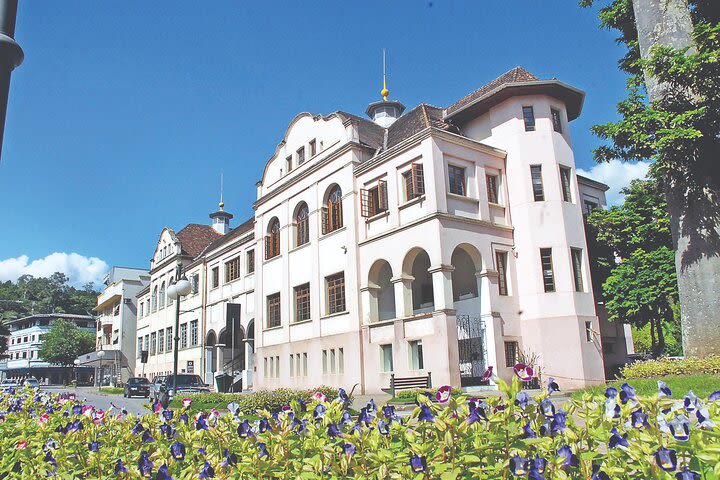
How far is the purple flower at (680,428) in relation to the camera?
335 centimetres

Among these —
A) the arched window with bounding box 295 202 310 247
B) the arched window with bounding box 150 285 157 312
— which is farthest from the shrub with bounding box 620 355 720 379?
the arched window with bounding box 150 285 157 312

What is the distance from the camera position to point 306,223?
32.8m

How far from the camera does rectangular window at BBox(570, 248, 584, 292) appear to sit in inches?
991

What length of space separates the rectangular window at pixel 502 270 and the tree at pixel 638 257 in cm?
460

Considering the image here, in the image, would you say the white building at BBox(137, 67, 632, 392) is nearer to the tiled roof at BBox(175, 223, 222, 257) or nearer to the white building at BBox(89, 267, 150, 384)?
the tiled roof at BBox(175, 223, 222, 257)

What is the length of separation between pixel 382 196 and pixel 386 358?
24.2 ft

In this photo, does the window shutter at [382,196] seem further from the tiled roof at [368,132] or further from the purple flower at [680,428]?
the purple flower at [680,428]

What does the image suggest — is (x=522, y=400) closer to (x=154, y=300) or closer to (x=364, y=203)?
(x=364, y=203)

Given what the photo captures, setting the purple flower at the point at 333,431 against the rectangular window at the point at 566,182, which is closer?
the purple flower at the point at 333,431

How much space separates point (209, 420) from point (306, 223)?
27385 millimetres

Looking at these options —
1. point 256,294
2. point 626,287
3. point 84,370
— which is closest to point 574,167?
point 626,287

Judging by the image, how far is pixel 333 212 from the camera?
99.5 ft

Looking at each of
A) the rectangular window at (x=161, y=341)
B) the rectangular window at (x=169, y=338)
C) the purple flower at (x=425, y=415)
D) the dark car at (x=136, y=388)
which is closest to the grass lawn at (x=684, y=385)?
the purple flower at (x=425, y=415)

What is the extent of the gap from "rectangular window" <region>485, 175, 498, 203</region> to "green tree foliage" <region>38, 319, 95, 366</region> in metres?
69.4
